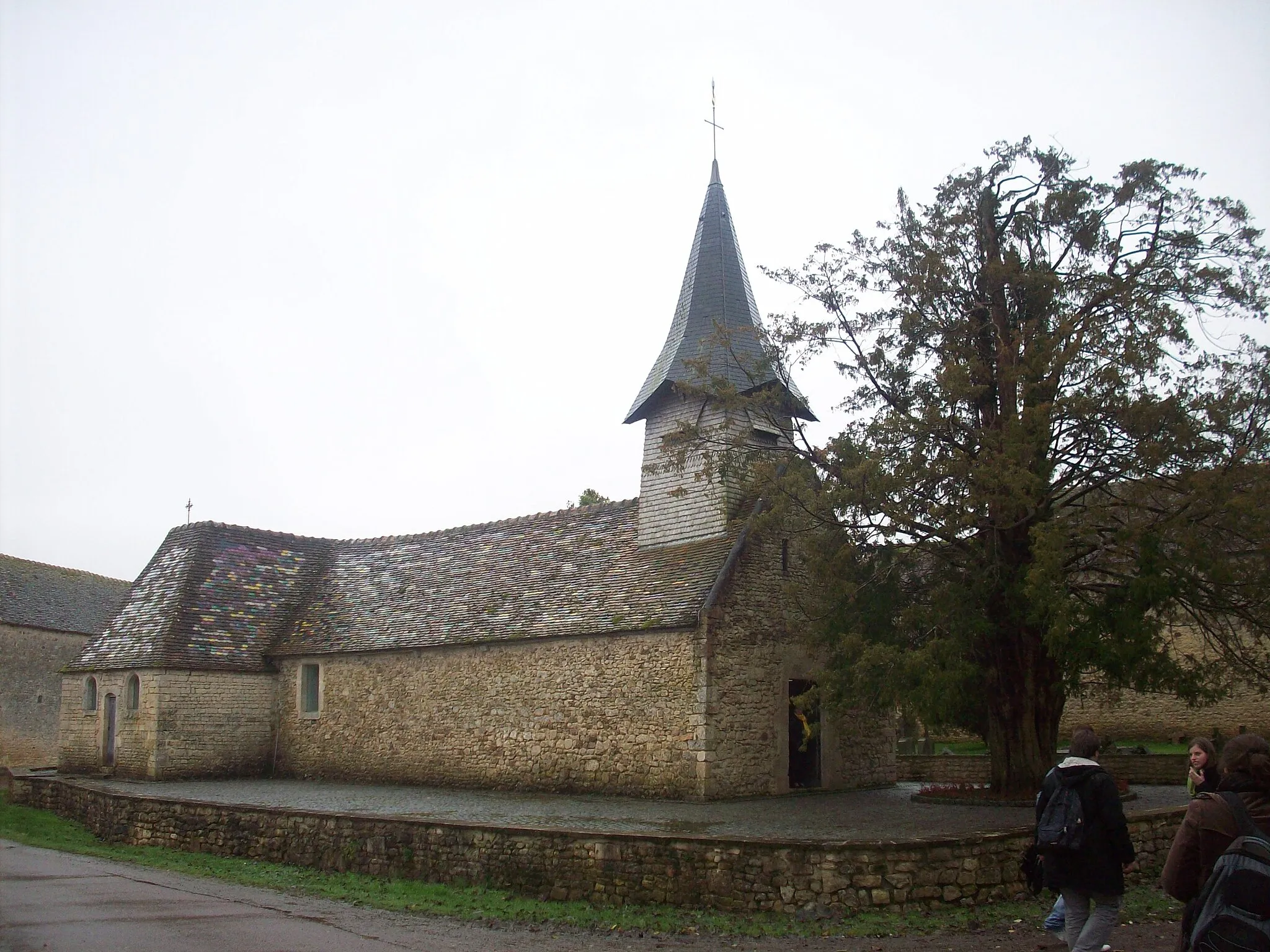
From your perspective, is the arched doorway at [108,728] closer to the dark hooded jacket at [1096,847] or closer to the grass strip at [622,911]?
the grass strip at [622,911]

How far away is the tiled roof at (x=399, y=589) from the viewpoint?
21391 millimetres

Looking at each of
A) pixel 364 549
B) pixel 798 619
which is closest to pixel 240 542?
pixel 364 549

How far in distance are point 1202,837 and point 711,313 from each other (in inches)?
782

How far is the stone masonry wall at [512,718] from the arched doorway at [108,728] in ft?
14.1

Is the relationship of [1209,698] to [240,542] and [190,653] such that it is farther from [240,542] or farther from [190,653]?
[240,542]

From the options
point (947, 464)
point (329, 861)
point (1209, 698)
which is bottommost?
point (329, 861)

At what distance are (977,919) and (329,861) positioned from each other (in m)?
8.31

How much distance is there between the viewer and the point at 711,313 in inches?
965

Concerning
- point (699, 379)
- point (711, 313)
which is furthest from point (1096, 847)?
point (711, 313)

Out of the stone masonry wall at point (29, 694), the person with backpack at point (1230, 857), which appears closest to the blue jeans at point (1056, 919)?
the person with backpack at point (1230, 857)

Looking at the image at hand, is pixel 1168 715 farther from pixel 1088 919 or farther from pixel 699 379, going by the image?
pixel 1088 919

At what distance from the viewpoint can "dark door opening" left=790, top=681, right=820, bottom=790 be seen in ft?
67.6

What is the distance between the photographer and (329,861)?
45.9 feet

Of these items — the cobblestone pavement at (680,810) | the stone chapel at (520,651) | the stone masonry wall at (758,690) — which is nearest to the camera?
the cobblestone pavement at (680,810)
